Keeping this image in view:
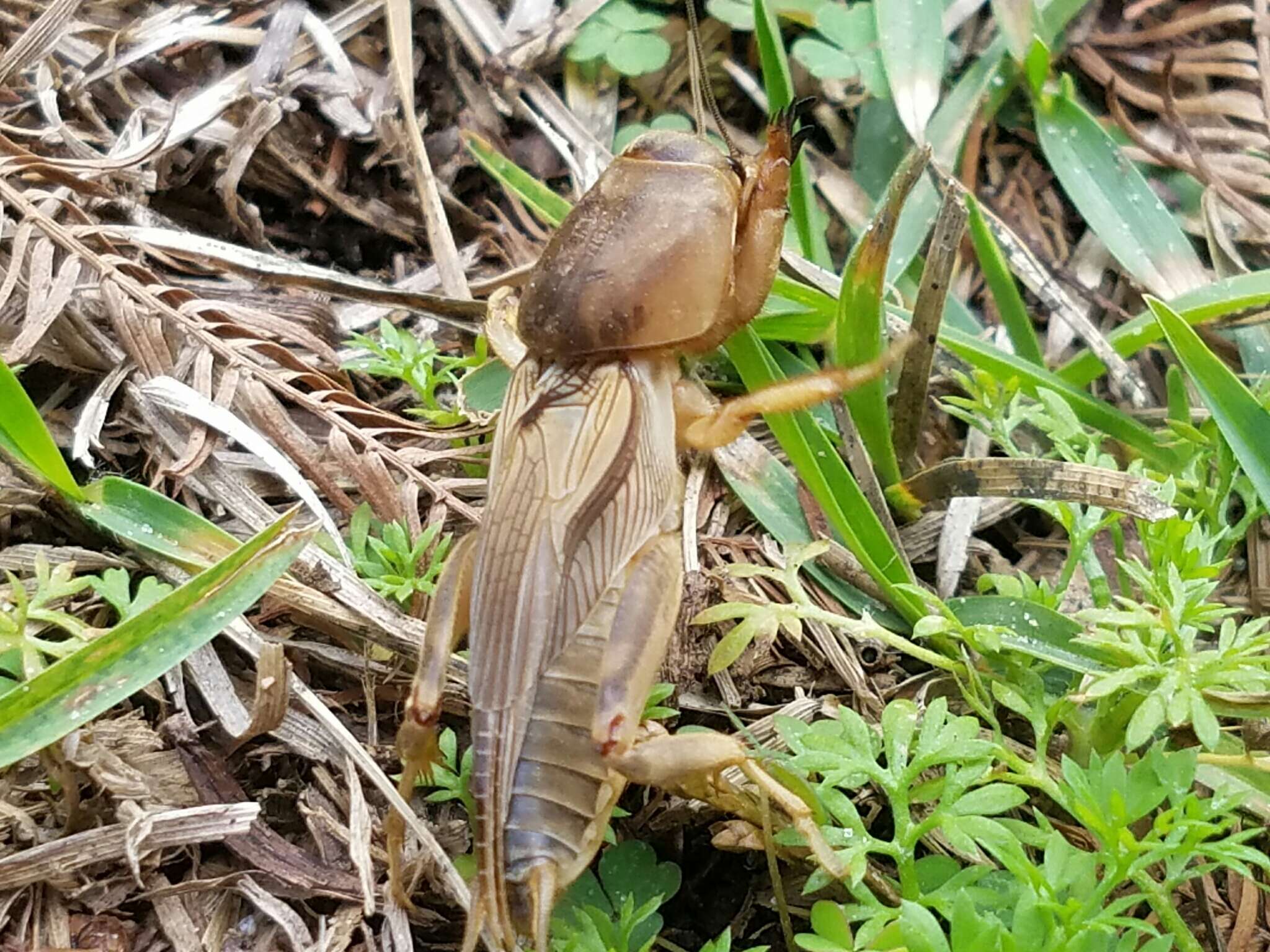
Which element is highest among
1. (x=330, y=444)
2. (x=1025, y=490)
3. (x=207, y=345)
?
(x=207, y=345)

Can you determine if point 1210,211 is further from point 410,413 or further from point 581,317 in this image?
point 410,413

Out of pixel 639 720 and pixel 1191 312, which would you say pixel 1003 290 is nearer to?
pixel 1191 312

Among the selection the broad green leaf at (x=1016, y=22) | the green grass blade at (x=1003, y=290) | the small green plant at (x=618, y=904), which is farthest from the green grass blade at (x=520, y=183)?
the small green plant at (x=618, y=904)

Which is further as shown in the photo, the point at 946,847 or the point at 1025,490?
the point at 1025,490

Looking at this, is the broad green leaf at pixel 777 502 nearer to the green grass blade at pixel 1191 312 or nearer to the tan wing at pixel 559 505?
the tan wing at pixel 559 505

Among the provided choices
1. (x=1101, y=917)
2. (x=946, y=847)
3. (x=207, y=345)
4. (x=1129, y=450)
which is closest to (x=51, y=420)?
(x=207, y=345)

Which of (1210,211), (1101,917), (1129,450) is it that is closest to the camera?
(1101,917)

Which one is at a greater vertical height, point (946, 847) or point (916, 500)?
point (916, 500)

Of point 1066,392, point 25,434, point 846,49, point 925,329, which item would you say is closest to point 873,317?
point 925,329
